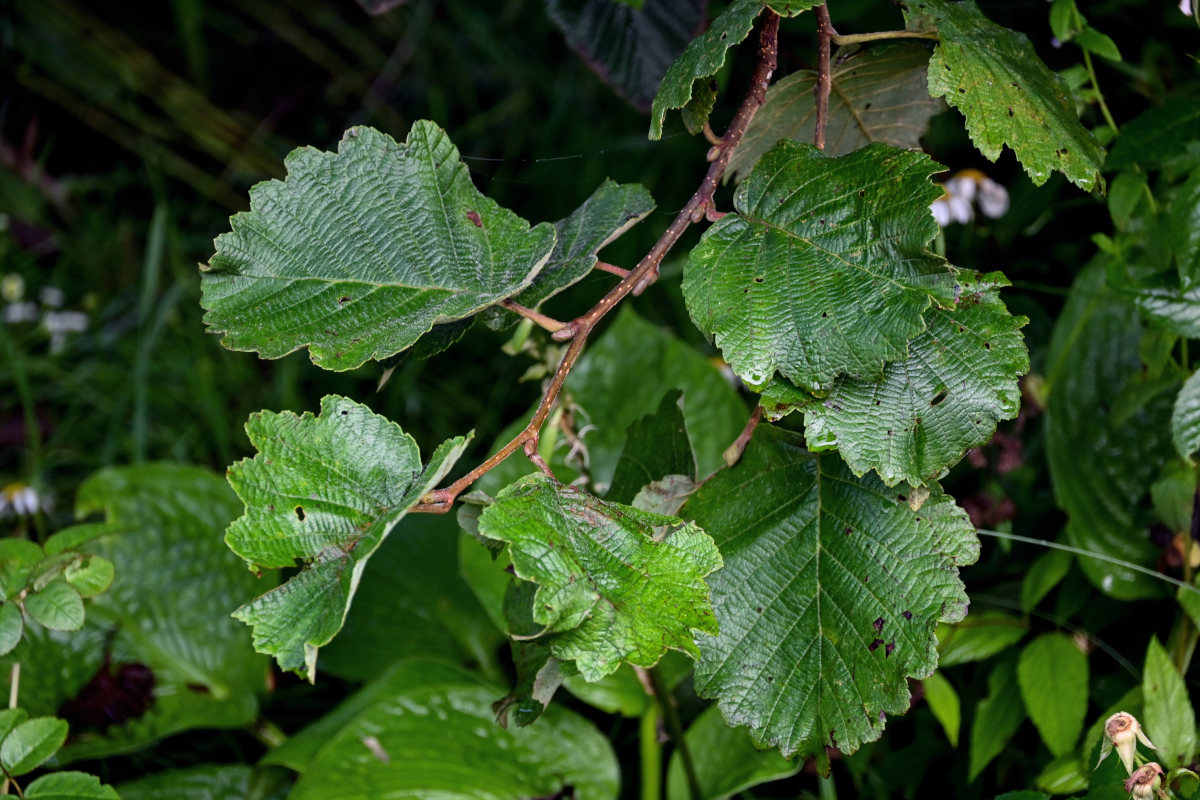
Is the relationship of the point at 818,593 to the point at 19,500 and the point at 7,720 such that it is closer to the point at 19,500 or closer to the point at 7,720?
the point at 7,720

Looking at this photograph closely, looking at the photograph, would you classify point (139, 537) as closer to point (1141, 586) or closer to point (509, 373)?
point (509, 373)

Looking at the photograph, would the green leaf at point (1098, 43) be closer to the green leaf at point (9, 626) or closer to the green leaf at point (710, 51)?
the green leaf at point (710, 51)

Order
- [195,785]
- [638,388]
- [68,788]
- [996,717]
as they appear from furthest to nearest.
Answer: [638,388] → [195,785] → [996,717] → [68,788]

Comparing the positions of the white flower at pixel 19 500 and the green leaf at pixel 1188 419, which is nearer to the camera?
the green leaf at pixel 1188 419

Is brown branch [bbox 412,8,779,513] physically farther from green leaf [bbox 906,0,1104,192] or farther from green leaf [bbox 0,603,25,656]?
green leaf [bbox 0,603,25,656]

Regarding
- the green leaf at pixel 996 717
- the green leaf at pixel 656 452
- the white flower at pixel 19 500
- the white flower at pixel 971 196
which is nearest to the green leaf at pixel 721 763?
the green leaf at pixel 996 717

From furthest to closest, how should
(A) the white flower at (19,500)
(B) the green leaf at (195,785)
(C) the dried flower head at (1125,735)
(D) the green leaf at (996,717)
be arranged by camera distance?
(A) the white flower at (19,500), (B) the green leaf at (195,785), (D) the green leaf at (996,717), (C) the dried flower head at (1125,735)

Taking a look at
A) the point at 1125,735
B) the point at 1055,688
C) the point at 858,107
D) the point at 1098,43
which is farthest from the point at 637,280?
the point at 1055,688
